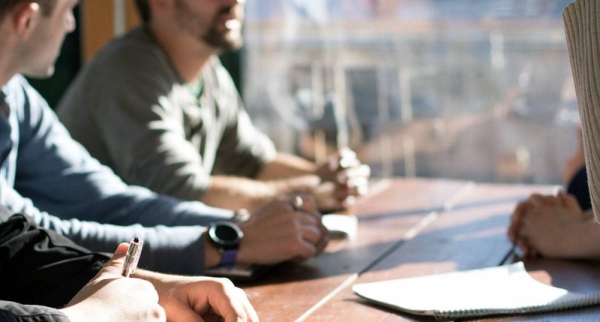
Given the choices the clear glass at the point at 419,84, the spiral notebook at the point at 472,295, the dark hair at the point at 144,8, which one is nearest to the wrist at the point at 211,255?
the spiral notebook at the point at 472,295

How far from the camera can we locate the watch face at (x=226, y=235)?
1448 mm

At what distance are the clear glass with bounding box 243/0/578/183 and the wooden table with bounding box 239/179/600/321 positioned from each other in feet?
4.78

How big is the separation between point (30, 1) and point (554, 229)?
3.17ft

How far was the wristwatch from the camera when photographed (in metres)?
1.45

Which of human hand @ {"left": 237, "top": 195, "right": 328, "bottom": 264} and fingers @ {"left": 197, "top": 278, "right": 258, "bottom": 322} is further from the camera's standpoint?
human hand @ {"left": 237, "top": 195, "right": 328, "bottom": 264}

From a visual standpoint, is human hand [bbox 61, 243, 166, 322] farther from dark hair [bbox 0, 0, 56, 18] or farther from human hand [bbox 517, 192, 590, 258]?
human hand [bbox 517, 192, 590, 258]

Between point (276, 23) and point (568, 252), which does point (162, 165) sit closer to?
point (568, 252)

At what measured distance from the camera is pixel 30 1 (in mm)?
1483

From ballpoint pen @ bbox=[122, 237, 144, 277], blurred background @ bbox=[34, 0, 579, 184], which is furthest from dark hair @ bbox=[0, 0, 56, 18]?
blurred background @ bbox=[34, 0, 579, 184]

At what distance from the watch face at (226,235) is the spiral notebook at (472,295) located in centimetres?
26

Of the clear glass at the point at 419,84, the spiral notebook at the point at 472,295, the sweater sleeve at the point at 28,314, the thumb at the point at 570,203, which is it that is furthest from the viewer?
the clear glass at the point at 419,84

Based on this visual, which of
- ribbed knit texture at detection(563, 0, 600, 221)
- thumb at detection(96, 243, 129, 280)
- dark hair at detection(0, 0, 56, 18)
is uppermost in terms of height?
dark hair at detection(0, 0, 56, 18)

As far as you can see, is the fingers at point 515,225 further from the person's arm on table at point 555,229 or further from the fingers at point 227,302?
the fingers at point 227,302

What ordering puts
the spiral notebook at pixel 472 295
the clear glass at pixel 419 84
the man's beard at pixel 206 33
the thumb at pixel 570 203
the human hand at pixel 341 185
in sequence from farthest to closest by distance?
the clear glass at pixel 419 84, the man's beard at pixel 206 33, the human hand at pixel 341 185, the thumb at pixel 570 203, the spiral notebook at pixel 472 295
